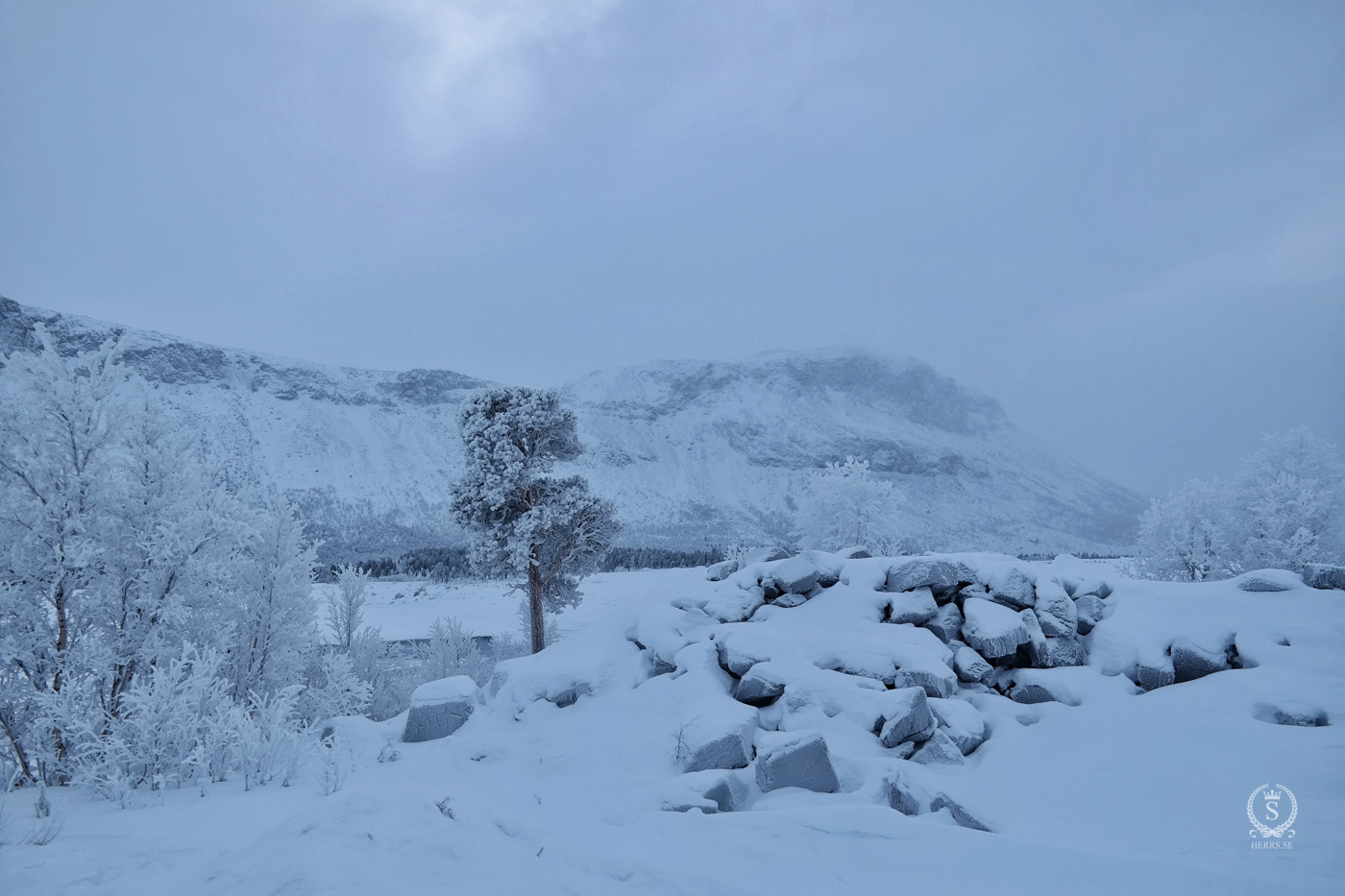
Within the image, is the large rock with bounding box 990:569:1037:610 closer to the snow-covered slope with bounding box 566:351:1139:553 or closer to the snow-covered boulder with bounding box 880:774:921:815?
the snow-covered boulder with bounding box 880:774:921:815

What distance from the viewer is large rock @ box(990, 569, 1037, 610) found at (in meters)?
10.1

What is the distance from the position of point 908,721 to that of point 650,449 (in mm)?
126912

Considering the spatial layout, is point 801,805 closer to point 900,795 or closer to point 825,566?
point 900,795

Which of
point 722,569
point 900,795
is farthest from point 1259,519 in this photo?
point 900,795

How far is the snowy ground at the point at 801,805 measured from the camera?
3.75 meters

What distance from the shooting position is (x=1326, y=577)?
990 centimetres

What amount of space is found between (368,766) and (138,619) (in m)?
4.04

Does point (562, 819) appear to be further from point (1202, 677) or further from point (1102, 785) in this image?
point (1202, 677)

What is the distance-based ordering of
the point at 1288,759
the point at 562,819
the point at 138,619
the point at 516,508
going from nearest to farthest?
the point at 562,819 < the point at 1288,759 < the point at 138,619 < the point at 516,508

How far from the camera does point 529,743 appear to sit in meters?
8.77

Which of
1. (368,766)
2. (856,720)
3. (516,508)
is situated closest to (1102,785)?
(856,720)

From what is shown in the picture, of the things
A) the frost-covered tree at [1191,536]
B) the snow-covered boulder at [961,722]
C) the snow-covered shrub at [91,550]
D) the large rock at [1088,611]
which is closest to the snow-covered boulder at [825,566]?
the snow-covered boulder at [961,722]

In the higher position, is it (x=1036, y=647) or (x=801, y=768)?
(x=1036, y=647)

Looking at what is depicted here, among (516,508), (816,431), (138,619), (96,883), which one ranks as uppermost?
(816,431)
